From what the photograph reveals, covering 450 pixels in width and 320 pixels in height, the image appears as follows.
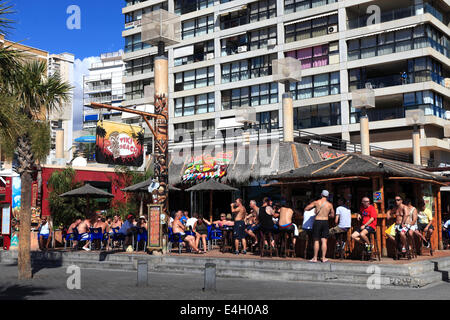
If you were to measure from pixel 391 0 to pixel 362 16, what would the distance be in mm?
2415

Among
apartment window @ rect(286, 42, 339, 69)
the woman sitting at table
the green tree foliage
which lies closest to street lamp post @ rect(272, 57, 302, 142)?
the woman sitting at table

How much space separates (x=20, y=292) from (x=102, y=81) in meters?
87.5

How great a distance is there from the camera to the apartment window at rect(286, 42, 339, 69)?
137 feet

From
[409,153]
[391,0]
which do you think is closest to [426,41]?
[391,0]

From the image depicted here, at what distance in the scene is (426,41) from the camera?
123 ft

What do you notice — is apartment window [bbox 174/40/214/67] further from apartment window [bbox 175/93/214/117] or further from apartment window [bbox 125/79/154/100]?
apartment window [bbox 125/79/154/100]

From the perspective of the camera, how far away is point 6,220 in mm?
23188

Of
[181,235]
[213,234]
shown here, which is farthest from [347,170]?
[213,234]

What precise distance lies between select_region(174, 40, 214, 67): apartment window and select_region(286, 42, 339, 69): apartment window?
9119 mm

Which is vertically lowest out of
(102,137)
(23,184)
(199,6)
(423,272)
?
(423,272)

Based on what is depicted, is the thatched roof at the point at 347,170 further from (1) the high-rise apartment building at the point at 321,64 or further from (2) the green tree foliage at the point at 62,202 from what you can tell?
(1) the high-rise apartment building at the point at 321,64

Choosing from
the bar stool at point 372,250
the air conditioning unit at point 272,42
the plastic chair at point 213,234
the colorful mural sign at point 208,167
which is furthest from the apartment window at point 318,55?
the bar stool at point 372,250

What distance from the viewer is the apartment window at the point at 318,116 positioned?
41344 millimetres

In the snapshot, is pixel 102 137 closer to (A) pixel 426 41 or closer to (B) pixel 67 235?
(B) pixel 67 235
